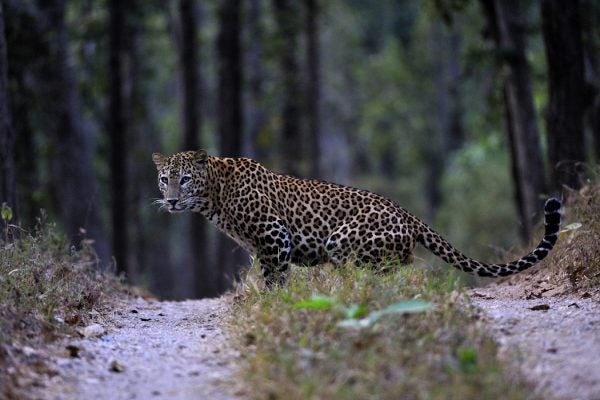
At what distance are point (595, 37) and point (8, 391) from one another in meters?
19.1

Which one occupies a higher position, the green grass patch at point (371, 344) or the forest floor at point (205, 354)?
the green grass patch at point (371, 344)

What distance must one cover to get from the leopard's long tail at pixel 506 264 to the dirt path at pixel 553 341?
1.17 ft

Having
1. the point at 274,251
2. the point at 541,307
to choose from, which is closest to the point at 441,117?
the point at 274,251

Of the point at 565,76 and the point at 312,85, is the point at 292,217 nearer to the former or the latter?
the point at 565,76

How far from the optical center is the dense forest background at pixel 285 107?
17.4 m

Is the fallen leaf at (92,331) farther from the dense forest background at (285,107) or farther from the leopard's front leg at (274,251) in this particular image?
the dense forest background at (285,107)

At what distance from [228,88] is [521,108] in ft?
31.1

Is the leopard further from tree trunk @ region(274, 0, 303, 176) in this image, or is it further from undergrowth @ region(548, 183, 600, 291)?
tree trunk @ region(274, 0, 303, 176)

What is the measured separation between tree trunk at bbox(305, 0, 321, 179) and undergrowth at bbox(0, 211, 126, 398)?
1767cm

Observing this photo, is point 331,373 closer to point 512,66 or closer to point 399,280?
point 399,280

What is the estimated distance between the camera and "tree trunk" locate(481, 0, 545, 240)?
1736cm

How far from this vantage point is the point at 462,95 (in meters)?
52.2

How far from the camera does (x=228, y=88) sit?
82.6 feet

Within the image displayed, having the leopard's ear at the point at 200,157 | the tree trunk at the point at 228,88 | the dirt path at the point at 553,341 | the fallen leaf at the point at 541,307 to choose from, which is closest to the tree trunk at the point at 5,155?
the leopard's ear at the point at 200,157
